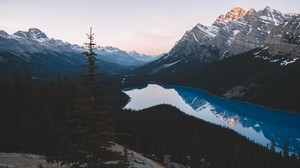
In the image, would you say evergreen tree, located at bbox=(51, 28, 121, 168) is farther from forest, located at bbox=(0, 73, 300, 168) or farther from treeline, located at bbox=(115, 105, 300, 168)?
treeline, located at bbox=(115, 105, 300, 168)

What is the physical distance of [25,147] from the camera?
54.9 meters

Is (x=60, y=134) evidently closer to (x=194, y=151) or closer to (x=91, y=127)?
(x=91, y=127)

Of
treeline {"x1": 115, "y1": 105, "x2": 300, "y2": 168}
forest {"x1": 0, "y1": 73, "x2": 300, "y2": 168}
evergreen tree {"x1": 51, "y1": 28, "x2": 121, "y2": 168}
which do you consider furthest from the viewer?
treeline {"x1": 115, "y1": 105, "x2": 300, "y2": 168}

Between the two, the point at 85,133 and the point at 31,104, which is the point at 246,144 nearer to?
the point at 31,104

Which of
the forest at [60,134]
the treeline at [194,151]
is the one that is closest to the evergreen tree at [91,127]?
the forest at [60,134]

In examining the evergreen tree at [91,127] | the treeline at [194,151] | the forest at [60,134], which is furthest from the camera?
the treeline at [194,151]

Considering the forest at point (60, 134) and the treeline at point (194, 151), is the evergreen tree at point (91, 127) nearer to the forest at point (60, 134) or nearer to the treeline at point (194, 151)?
the forest at point (60, 134)


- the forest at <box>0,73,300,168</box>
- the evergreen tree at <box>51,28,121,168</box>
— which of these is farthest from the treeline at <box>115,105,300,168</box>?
the evergreen tree at <box>51,28,121,168</box>

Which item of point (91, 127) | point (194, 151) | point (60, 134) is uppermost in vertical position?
point (91, 127)

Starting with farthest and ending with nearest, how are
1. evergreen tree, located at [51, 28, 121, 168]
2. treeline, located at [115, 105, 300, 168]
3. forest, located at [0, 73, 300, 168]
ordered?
treeline, located at [115, 105, 300, 168]
forest, located at [0, 73, 300, 168]
evergreen tree, located at [51, 28, 121, 168]

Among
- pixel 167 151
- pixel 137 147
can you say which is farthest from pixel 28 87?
pixel 167 151

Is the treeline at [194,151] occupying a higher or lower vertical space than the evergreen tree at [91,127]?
lower

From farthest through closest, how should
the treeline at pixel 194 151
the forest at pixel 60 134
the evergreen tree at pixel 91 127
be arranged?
the treeline at pixel 194 151
the forest at pixel 60 134
the evergreen tree at pixel 91 127

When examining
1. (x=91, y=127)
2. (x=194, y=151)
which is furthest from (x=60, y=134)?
(x=194, y=151)
